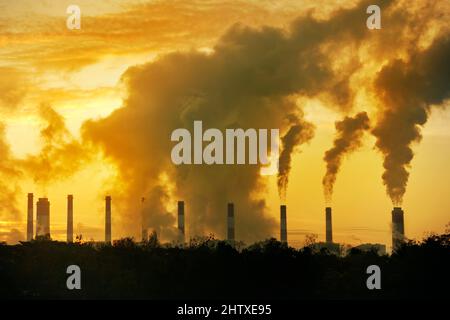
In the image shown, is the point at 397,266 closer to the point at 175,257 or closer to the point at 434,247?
the point at 434,247

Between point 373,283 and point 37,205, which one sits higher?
point 37,205

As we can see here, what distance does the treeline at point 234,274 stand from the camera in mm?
52719

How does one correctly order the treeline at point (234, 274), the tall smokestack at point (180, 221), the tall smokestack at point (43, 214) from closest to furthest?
the treeline at point (234, 274) < the tall smokestack at point (180, 221) < the tall smokestack at point (43, 214)

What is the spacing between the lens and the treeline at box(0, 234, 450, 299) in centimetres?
5272

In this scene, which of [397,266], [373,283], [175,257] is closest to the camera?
[373,283]

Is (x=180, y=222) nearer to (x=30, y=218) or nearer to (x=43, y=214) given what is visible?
(x=43, y=214)

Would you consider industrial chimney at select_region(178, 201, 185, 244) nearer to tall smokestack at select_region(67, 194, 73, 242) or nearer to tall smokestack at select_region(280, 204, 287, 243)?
tall smokestack at select_region(280, 204, 287, 243)

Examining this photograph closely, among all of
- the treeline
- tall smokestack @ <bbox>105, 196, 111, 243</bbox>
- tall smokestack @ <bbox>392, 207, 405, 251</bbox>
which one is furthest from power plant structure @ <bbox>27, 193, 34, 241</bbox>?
tall smokestack @ <bbox>392, 207, 405, 251</bbox>

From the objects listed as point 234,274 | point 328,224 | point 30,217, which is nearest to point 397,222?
point 328,224

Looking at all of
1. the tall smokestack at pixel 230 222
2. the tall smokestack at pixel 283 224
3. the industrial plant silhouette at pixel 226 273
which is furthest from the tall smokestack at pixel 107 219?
the industrial plant silhouette at pixel 226 273

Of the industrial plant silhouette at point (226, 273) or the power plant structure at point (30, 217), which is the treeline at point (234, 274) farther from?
the power plant structure at point (30, 217)
